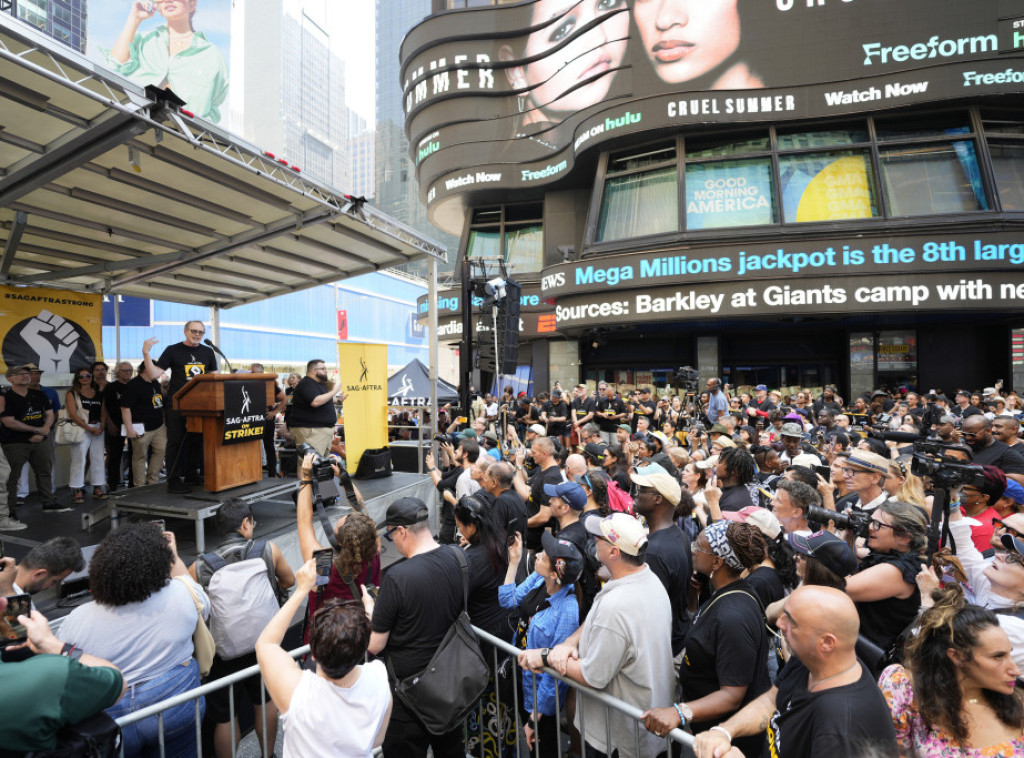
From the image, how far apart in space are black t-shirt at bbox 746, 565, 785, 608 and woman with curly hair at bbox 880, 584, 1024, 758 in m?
0.77

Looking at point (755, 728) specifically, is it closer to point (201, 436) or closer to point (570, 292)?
point (201, 436)

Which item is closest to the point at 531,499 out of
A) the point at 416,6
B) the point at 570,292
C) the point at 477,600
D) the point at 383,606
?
the point at 477,600

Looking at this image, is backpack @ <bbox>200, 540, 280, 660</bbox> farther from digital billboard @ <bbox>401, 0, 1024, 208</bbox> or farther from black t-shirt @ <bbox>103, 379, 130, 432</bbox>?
A: digital billboard @ <bbox>401, 0, 1024, 208</bbox>

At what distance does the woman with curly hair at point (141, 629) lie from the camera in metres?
2.46

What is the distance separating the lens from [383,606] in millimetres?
2656

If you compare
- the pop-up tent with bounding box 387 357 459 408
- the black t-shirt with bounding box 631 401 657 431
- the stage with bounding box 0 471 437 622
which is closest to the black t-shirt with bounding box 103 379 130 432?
the stage with bounding box 0 471 437 622

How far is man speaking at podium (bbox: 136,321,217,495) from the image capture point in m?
6.01

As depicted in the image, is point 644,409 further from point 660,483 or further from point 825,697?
point 825,697

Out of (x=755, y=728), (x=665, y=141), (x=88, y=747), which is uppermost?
(x=665, y=141)

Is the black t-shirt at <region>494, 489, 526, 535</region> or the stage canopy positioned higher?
the stage canopy

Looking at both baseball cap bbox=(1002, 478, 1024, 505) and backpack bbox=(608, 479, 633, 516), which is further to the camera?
backpack bbox=(608, 479, 633, 516)

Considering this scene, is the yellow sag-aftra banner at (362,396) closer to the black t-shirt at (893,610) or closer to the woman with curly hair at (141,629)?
the woman with curly hair at (141,629)

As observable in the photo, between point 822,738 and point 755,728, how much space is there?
527mm

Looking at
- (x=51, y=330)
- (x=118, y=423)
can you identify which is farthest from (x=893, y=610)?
(x=51, y=330)
